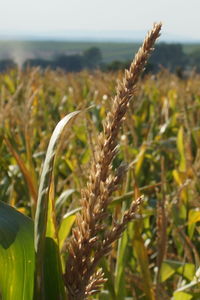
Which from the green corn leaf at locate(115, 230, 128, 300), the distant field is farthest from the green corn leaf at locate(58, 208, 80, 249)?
the distant field

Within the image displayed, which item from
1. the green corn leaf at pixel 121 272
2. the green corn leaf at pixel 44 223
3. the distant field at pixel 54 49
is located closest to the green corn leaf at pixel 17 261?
the green corn leaf at pixel 44 223

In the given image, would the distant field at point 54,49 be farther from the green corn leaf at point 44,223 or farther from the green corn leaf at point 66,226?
the green corn leaf at point 44,223

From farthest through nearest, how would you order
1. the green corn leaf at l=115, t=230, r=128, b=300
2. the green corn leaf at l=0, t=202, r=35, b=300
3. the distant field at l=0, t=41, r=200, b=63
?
the distant field at l=0, t=41, r=200, b=63, the green corn leaf at l=115, t=230, r=128, b=300, the green corn leaf at l=0, t=202, r=35, b=300

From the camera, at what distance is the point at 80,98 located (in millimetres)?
4148

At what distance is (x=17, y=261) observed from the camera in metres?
0.61

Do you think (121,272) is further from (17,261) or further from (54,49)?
(54,49)

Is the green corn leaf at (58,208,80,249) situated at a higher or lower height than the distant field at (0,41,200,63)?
lower

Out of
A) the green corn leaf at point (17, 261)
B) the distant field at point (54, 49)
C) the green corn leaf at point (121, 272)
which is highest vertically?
the distant field at point (54, 49)

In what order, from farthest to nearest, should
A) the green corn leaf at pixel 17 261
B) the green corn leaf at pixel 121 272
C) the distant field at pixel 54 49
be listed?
1. the distant field at pixel 54 49
2. the green corn leaf at pixel 121 272
3. the green corn leaf at pixel 17 261

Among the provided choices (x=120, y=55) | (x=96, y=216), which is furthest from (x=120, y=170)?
(x=120, y=55)

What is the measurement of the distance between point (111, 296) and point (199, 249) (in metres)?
0.60

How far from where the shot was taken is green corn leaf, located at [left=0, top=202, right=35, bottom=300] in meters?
0.60

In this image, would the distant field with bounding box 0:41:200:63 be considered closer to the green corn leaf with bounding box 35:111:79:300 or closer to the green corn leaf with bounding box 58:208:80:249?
the green corn leaf with bounding box 58:208:80:249

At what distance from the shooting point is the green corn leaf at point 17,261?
0.60 m
